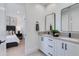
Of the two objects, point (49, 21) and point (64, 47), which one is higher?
point (49, 21)

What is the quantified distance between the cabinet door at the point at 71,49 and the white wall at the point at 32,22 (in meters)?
2.09

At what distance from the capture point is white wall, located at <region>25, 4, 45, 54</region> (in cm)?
411

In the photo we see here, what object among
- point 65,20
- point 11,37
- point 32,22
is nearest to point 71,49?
point 65,20

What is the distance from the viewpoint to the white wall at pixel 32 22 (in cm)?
411

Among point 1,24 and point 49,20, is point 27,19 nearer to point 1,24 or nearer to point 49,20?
point 49,20

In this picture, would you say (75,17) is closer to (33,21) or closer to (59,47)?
(59,47)

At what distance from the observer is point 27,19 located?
13.4 ft

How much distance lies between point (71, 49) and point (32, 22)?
244cm

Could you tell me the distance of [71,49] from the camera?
7.03 feet

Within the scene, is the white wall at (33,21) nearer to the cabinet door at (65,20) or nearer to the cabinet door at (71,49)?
the cabinet door at (65,20)

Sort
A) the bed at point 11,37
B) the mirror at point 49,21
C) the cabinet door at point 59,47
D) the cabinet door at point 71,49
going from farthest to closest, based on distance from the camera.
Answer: the bed at point 11,37 < the mirror at point 49,21 < the cabinet door at point 59,47 < the cabinet door at point 71,49

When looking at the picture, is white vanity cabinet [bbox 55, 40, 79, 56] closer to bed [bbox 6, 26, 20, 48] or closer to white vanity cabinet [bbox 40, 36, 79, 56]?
white vanity cabinet [bbox 40, 36, 79, 56]

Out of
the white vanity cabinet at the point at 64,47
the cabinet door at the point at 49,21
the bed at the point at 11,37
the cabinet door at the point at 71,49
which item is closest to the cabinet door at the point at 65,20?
the white vanity cabinet at the point at 64,47

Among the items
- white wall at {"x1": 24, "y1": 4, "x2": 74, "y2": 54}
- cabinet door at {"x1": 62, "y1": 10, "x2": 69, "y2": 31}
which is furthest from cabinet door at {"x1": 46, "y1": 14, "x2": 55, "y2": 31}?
cabinet door at {"x1": 62, "y1": 10, "x2": 69, "y2": 31}
